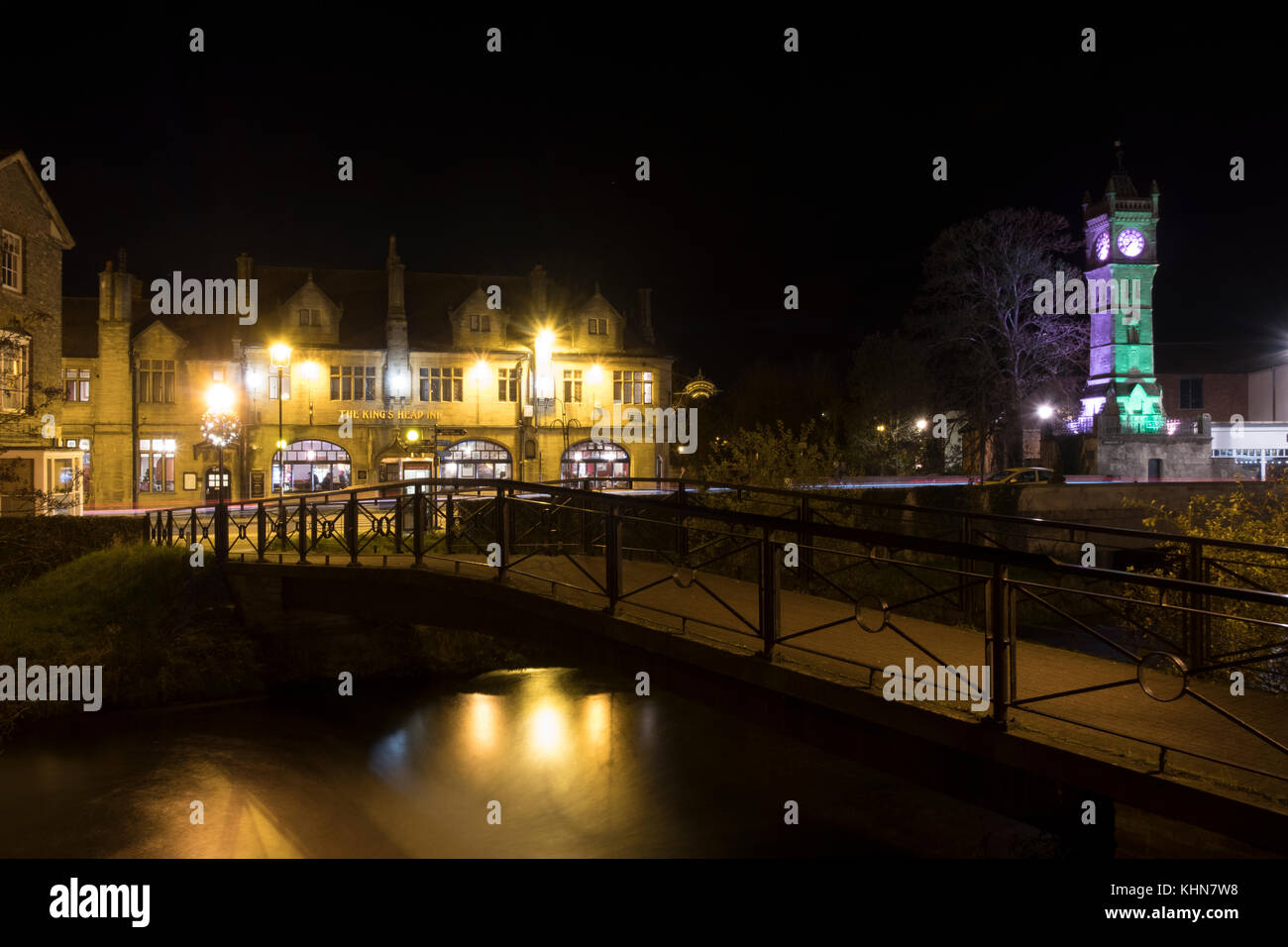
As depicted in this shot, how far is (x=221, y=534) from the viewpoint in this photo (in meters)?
15.9

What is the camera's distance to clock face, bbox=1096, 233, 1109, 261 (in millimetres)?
50062

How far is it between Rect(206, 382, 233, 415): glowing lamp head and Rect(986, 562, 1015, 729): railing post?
3658cm

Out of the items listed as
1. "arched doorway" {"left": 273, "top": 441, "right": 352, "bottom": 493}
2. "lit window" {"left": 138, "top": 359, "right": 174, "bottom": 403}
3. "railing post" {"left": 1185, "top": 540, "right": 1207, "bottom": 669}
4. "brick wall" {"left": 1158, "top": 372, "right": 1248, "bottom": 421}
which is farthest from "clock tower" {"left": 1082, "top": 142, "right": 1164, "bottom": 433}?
"lit window" {"left": 138, "top": 359, "right": 174, "bottom": 403}

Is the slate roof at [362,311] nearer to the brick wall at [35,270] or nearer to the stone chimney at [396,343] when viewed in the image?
the stone chimney at [396,343]

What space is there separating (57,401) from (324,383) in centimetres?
1079

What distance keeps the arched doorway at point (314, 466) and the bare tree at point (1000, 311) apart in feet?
91.9

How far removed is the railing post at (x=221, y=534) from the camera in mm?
15709

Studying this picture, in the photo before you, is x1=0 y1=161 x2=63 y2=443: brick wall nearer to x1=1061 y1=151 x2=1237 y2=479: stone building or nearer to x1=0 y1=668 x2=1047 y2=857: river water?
x1=0 y1=668 x2=1047 y2=857: river water

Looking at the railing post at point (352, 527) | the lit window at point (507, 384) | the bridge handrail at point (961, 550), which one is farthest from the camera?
the lit window at point (507, 384)

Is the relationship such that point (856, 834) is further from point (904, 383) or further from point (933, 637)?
point (904, 383)

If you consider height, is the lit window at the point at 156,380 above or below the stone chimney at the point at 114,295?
below

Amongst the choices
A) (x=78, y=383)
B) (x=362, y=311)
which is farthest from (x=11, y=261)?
(x=362, y=311)

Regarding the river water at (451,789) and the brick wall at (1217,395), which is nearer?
the river water at (451,789)

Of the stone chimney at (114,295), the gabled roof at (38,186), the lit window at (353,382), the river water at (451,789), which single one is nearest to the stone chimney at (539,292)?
the lit window at (353,382)
